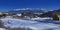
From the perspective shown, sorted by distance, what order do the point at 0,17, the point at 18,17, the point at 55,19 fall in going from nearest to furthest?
the point at 0,17, the point at 18,17, the point at 55,19

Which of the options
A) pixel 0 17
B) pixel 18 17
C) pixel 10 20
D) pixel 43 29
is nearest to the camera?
pixel 43 29

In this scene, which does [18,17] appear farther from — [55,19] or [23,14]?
[55,19]

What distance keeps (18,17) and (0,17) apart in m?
0.45

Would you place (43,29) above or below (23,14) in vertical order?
below

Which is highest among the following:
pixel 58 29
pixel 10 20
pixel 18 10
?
pixel 18 10

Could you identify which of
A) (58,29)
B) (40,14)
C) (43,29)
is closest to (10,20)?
(40,14)

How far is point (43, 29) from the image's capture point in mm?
2672

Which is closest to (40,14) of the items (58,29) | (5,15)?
(58,29)

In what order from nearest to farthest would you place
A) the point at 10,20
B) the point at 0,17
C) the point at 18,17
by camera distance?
the point at 0,17 → the point at 18,17 → the point at 10,20

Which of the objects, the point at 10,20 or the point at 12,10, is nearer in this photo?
the point at 12,10

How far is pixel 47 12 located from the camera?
10.1 feet

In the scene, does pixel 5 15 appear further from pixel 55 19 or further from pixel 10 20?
pixel 55 19

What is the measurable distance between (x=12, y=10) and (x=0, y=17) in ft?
1.10

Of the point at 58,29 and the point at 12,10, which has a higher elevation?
the point at 12,10
